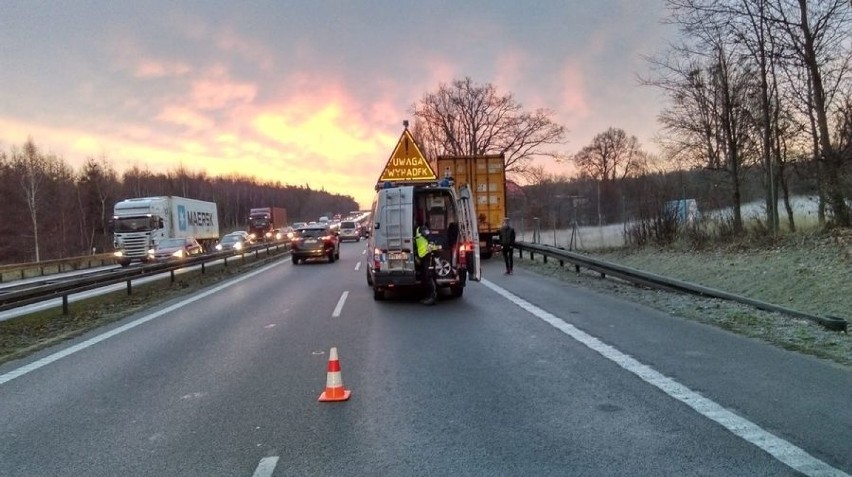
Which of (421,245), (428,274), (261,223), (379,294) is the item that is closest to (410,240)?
(421,245)

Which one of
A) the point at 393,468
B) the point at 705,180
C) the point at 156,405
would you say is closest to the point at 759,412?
the point at 393,468

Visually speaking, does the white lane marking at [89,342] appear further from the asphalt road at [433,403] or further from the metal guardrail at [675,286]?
the metal guardrail at [675,286]

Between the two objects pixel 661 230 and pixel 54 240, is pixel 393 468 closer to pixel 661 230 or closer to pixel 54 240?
pixel 661 230

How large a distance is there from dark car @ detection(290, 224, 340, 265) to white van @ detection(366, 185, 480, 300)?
15054 mm

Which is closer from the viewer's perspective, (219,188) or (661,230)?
(661,230)

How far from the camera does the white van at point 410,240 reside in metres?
13.5

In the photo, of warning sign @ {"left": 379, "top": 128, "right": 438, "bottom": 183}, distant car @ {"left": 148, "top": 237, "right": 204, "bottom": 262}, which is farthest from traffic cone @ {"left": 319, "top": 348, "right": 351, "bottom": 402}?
distant car @ {"left": 148, "top": 237, "right": 204, "bottom": 262}

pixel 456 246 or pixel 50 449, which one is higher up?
pixel 456 246

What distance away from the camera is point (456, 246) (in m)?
13.7

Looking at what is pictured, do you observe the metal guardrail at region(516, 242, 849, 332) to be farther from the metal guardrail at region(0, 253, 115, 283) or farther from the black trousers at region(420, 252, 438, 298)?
the metal guardrail at region(0, 253, 115, 283)

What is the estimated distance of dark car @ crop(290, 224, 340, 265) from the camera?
29.0 m

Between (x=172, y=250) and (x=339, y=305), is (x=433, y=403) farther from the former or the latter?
(x=172, y=250)

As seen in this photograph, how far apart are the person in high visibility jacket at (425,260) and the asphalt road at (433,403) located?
9.19 feet

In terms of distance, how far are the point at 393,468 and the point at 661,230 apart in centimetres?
2074
